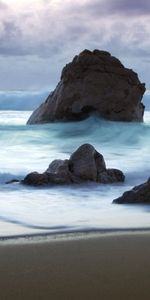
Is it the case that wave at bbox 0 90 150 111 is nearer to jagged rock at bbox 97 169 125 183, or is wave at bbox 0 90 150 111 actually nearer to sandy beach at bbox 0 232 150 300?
jagged rock at bbox 97 169 125 183

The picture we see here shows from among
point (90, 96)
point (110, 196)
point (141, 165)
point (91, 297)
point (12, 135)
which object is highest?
point (90, 96)

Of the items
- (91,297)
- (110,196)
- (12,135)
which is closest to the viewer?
(91,297)

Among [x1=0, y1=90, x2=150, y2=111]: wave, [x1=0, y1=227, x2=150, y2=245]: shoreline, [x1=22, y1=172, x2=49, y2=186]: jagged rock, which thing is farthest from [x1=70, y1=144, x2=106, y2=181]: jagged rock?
[x1=0, y1=90, x2=150, y2=111]: wave

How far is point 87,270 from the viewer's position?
3092 millimetres

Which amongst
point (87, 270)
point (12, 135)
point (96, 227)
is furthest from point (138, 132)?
point (87, 270)

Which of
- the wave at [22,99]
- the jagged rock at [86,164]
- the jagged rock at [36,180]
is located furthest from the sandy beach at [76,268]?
the wave at [22,99]

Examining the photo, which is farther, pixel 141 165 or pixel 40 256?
pixel 141 165

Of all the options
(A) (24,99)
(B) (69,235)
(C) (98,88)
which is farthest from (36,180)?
(A) (24,99)

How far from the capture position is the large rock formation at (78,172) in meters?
6.84

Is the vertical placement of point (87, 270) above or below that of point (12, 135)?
below

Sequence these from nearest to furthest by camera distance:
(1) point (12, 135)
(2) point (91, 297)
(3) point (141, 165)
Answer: (2) point (91, 297) < (3) point (141, 165) < (1) point (12, 135)

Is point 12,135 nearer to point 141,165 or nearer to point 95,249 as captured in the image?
point 141,165

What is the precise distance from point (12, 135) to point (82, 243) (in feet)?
41.2

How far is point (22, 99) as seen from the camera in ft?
167
